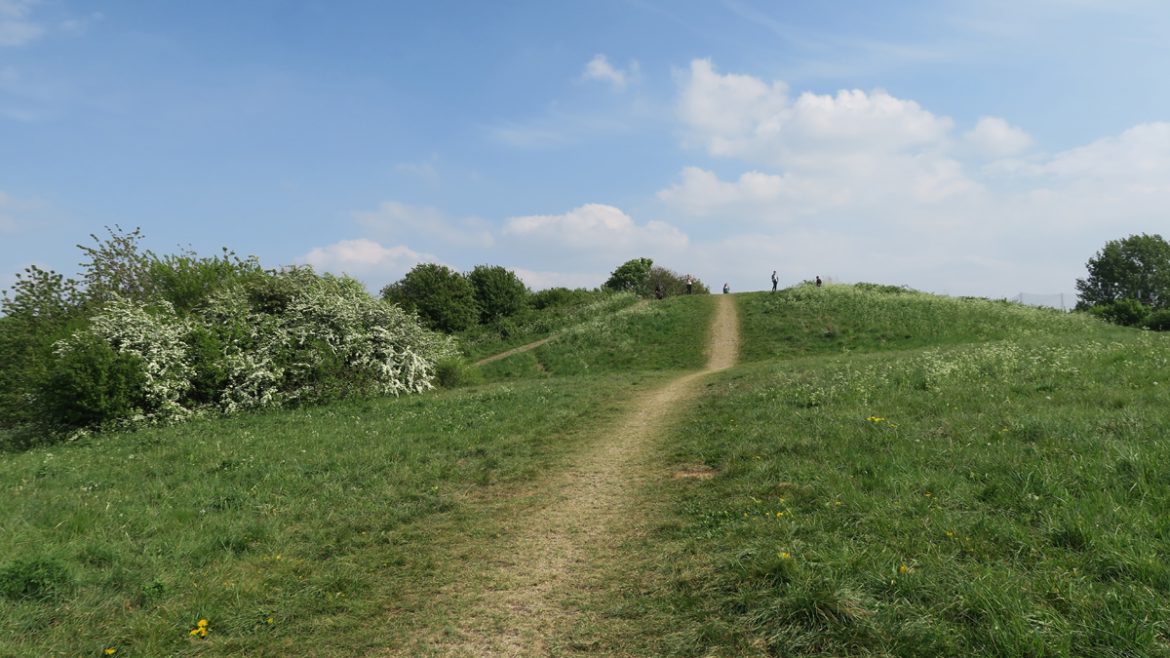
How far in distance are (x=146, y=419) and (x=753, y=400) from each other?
17.5 m

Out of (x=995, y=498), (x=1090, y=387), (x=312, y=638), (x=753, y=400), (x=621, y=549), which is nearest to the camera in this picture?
(x=312, y=638)

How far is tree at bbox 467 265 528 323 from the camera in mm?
63344

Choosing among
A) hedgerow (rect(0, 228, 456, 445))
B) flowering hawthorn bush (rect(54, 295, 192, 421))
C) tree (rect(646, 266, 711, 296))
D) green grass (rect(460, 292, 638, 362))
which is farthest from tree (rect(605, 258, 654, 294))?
flowering hawthorn bush (rect(54, 295, 192, 421))

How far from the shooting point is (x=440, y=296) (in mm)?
56656

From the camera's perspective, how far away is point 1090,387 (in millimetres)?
10352

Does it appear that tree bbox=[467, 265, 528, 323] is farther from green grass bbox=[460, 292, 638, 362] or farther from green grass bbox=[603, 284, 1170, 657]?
green grass bbox=[603, 284, 1170, 657]

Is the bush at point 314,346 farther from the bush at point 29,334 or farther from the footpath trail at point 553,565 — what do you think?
the footpath trail at point 553,565

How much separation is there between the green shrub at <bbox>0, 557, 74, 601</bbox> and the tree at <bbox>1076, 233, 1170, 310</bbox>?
9303cm

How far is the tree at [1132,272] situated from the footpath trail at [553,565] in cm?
8607

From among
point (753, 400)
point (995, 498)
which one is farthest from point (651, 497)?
point (753, 400)

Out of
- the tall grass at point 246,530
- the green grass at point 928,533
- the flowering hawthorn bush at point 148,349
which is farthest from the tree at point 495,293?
the green grass at point 928,533

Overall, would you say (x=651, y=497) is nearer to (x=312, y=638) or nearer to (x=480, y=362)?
(x=312, y=638)

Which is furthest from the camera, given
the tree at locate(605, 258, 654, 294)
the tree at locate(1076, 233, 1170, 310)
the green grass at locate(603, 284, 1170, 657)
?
the tree at locate(605, 258, 654, 294)

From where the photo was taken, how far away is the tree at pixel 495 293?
63344mm
